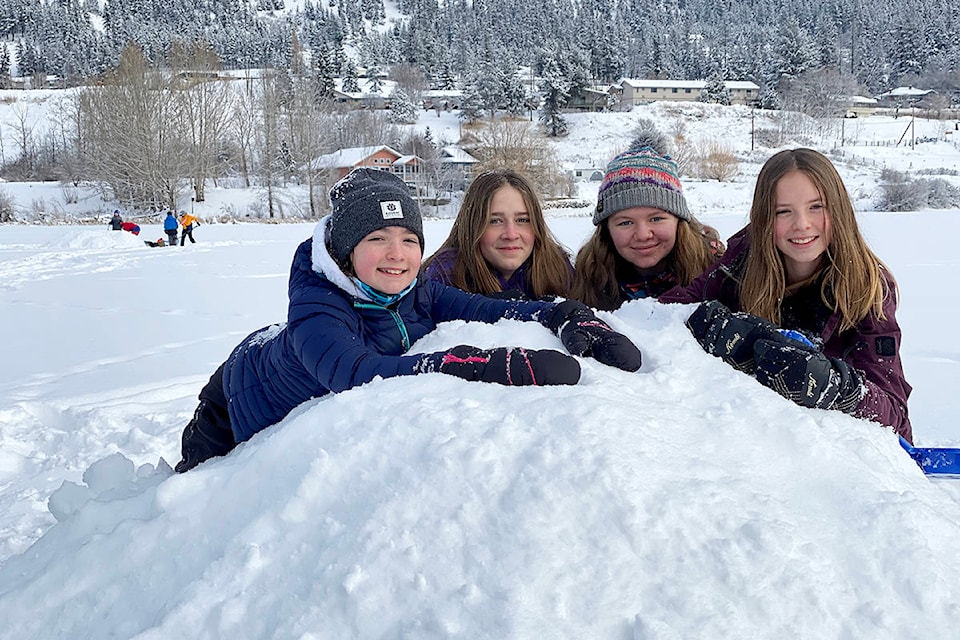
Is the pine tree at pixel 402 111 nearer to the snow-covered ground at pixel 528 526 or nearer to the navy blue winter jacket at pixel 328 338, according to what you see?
the navy blue winter jacket at pixel 328 338

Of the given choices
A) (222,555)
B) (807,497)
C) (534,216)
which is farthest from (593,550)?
(534,216)

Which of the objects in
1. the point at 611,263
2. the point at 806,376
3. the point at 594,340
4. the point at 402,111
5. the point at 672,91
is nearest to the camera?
the point at 806,376

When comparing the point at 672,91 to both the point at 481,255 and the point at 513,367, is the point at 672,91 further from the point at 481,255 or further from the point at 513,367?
the point at 513,367

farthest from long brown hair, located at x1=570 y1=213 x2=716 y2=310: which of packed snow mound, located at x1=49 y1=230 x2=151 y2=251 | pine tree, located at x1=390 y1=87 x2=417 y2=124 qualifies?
pine tree, located at x1=390 y1=87 x2=417 y2=124

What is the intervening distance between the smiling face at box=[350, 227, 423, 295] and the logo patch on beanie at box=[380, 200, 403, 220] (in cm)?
4

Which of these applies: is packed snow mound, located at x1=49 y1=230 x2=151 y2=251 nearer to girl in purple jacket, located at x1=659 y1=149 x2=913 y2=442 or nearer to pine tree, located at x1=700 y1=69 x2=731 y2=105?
girl in purple jacket, located at x1=659 y1=149 x2=913 y2=442

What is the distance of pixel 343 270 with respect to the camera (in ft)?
7.49

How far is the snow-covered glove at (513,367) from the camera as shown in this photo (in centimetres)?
159

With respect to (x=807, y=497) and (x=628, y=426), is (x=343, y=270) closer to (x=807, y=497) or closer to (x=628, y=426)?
(x=628, y=426)

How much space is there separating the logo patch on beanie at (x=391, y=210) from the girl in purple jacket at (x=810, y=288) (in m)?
1.03

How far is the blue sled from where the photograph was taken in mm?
1913

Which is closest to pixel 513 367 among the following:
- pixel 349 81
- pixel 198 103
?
pixel 198 103

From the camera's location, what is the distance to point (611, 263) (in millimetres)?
3289

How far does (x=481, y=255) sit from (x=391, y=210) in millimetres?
1121
